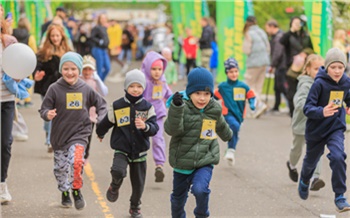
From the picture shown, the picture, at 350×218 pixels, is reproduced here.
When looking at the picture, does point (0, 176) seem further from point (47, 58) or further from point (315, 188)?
point (315, 188)

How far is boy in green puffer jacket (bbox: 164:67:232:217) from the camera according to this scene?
6.98 meters

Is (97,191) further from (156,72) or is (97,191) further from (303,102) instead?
(303,102)

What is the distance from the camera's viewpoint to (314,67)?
9.13 meters

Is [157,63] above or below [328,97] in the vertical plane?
above

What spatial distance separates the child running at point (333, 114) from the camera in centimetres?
789

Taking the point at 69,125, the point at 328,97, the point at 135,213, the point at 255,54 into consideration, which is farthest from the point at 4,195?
the point at 255,54

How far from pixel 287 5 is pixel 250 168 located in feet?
65.0

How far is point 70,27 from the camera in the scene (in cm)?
2714

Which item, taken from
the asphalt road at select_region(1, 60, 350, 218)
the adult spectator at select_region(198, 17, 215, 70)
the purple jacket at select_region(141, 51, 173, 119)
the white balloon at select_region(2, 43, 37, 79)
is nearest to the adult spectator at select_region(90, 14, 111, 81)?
the adult spectator at select_region(198, 17, 215, 70)

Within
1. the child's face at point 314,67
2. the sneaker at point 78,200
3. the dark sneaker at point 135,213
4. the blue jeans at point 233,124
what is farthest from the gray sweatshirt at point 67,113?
the blue jeans at point 233,124

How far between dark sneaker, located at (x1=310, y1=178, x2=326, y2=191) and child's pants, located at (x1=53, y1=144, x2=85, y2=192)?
2.75 meters

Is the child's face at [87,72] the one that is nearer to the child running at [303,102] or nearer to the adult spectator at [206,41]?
the child running at [303,102]

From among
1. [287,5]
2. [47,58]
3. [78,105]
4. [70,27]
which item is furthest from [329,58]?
[287,5]

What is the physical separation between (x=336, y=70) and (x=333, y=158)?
0.89 meters
